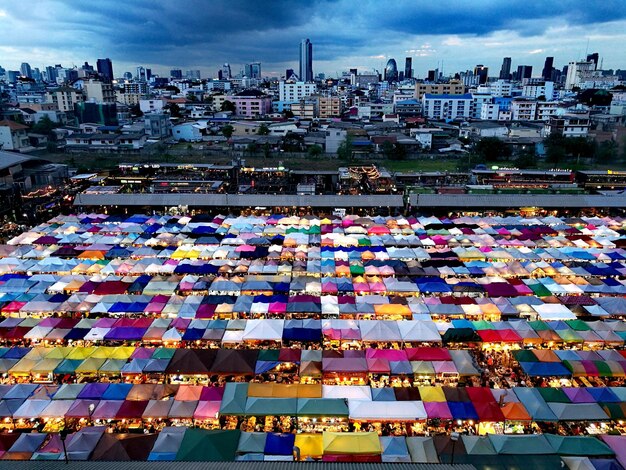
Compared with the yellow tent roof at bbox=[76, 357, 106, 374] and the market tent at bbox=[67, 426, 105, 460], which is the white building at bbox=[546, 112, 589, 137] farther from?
the market tent at bbox=[67, 426, 105, 460]

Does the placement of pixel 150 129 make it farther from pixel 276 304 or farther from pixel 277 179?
pixel 276 304

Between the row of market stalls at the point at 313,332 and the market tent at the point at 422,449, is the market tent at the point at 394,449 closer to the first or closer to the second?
the market tent at the point at 422,449

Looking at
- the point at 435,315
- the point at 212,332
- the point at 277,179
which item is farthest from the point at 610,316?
the point at 277,179

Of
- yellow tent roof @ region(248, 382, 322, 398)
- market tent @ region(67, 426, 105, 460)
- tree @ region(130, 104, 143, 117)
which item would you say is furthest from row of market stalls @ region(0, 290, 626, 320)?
tree @ region(130, 104, 143, 117)

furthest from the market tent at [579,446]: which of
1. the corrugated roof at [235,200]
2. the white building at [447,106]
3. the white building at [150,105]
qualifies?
the white building at [150,105]

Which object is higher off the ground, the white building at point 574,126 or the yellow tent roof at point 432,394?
the white building at point 574,126
